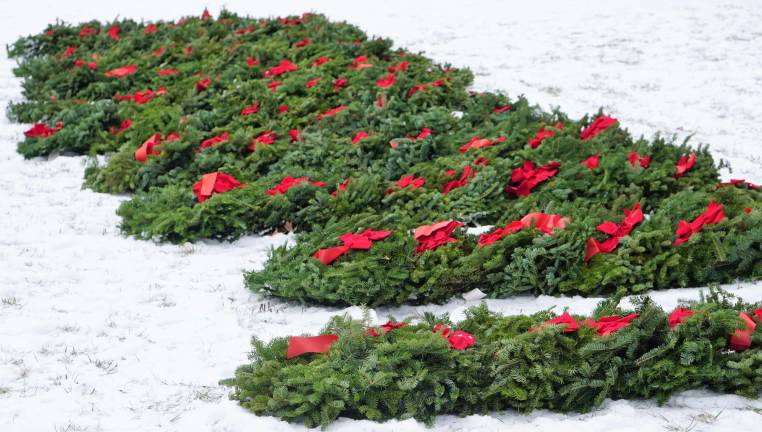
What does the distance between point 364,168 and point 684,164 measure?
2950 mm

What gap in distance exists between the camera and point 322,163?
743 cm

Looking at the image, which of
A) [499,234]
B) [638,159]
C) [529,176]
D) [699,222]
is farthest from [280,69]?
[699,222]

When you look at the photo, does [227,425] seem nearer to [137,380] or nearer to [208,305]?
[137,380]

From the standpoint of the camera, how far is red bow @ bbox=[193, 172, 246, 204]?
6707 mm

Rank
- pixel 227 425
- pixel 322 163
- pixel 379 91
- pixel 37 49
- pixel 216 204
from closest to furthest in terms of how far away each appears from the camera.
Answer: pixel 227 425
pixel 216 204
pixel 322 163
pixel 379 91
pixel 37 49

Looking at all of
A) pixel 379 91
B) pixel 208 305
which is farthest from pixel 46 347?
pixel 379 91

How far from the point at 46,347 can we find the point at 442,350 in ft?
8.16

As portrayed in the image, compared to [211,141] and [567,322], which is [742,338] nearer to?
[567,322]

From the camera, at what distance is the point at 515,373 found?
3822 mm

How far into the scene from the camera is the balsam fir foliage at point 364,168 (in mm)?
5141

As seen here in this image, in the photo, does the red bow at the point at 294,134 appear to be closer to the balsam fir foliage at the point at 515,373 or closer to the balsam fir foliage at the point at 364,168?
the balsam fir foliage at the point at 364,168

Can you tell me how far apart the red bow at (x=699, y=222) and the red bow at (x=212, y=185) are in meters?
3.87

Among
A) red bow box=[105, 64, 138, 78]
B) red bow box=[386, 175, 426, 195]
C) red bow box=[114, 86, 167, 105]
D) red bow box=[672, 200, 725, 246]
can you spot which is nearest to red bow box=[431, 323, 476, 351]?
red bow box=[672, 200, 725, 246]

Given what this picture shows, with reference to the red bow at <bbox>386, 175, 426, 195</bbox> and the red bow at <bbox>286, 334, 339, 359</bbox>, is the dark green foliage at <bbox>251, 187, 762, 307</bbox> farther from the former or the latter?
the red bow at <bbox>386, 175, 426, 195</bbox>
